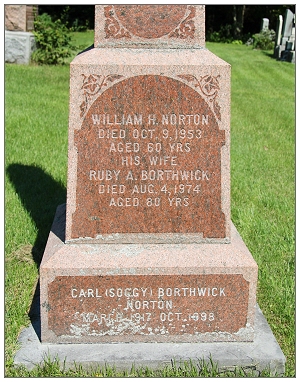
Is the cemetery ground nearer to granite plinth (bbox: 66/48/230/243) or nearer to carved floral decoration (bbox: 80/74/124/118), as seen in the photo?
granite plinth (bbox: 66/48/230/243)

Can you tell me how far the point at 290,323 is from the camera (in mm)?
3330

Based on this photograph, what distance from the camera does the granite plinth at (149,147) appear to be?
2941mm

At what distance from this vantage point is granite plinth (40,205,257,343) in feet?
9.78

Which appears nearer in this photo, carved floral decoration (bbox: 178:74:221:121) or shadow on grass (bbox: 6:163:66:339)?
carved floral decoration (bbox: 178:74:221:121)

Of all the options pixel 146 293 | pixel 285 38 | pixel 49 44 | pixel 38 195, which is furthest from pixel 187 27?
pixel 285 38

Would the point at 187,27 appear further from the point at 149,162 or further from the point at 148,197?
the point at 148,197

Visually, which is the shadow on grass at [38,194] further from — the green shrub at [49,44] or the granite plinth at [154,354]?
the green shrub at [49,44]

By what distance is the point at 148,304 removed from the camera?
9.97 feet

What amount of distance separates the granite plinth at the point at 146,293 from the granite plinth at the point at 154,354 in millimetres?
50

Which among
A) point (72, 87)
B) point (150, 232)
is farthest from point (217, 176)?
point (72, 87)

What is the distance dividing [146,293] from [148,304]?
73 millimetres

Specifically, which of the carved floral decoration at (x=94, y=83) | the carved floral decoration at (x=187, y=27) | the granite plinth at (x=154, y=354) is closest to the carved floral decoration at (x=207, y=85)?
the carved floral decoration at (x=187, y=27)

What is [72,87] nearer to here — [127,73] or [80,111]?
[80,111]

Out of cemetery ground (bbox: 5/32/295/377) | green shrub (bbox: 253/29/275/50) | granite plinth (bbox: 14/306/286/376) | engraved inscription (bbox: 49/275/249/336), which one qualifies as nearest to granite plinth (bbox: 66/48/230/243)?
engraved inscription (bbox: 49/275/249/336)
